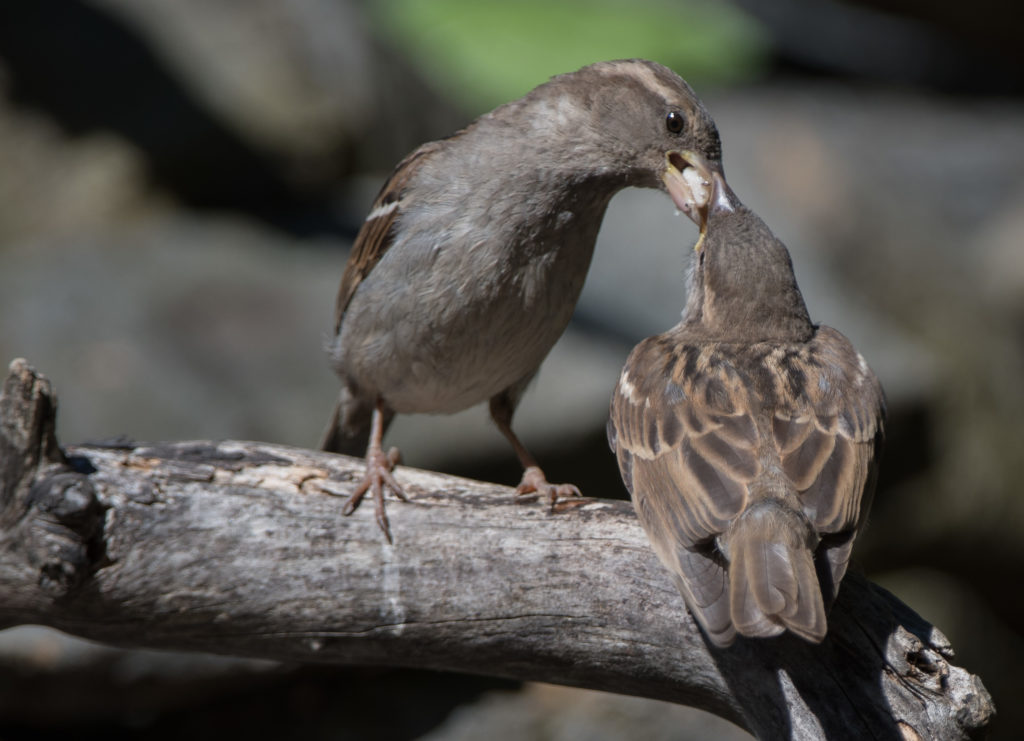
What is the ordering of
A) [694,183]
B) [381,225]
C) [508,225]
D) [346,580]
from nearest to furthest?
[346,580] < [694,183] < [508,225] < [381,225]

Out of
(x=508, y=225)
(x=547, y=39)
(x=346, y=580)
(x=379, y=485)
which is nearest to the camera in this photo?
(x=346, y=580)

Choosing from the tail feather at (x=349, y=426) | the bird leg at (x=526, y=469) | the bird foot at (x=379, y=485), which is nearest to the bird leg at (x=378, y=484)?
the bird foot at (x=379, y=485)

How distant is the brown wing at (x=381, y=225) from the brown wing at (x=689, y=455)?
1.25 metres

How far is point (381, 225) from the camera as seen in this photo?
14.6ft

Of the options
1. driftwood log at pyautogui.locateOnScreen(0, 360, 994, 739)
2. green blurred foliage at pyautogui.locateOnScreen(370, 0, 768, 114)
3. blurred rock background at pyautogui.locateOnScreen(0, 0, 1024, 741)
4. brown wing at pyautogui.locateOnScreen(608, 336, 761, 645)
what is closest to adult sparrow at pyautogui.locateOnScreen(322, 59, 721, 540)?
driftwood log at pyautogui.locateOnScreen(0, 360, 994, 739)

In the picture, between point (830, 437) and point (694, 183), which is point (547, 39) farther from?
point (830, 437)

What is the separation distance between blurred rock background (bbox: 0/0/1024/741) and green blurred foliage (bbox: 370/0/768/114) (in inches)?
1.3

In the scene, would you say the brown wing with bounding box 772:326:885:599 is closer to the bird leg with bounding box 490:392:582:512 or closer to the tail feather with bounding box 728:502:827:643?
the tail feather with bounding box 728:502:827:643

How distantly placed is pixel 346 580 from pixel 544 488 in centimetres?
75

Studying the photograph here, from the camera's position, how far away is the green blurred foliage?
1047 cm

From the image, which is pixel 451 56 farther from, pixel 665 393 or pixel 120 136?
pixel 665 393

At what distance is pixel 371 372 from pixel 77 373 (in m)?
2.87

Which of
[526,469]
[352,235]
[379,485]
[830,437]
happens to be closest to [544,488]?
[526,469]

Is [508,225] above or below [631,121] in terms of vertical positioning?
below
